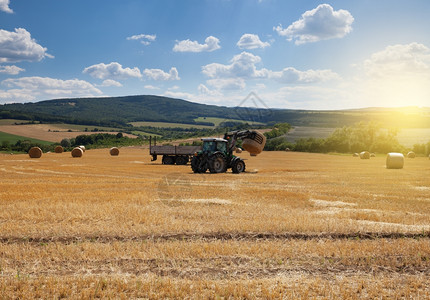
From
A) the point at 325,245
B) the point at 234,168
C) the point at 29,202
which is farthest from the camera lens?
the point at 234,168

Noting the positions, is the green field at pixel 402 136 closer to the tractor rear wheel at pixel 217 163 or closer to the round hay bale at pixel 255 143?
the round hay bale at pixel 255 143

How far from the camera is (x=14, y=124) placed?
13250cm

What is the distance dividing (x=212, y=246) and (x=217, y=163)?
21.5 meters

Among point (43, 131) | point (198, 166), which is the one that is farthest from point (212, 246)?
point (43, 131)

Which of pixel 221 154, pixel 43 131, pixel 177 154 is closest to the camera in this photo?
pixel 221 154

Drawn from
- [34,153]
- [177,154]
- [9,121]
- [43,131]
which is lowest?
[34,153]

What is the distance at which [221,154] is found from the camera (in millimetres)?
31219

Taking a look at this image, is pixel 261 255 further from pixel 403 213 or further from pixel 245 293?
pixel 403 213

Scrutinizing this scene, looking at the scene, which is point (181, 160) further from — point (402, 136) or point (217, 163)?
point (402, 136)

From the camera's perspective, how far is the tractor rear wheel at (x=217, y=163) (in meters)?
31.0

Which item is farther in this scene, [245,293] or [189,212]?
[189,212]

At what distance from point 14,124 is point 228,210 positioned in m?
139

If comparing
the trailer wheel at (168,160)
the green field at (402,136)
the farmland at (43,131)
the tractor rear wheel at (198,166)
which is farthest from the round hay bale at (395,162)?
the farmland at (43,131)

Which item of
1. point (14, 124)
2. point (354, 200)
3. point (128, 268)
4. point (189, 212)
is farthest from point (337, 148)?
point (14, 124)
